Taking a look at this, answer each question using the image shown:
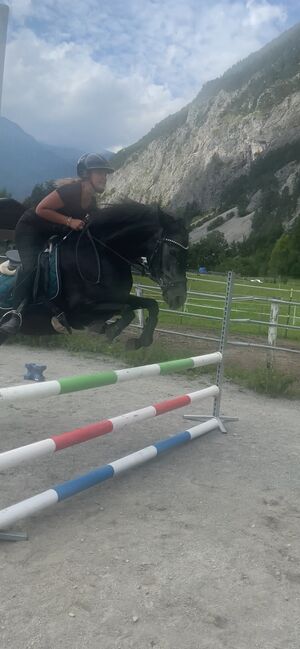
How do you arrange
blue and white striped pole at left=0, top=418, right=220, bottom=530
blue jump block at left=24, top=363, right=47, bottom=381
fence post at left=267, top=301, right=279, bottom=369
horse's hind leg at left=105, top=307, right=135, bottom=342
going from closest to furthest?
1. blue and white striped pole at left=0, top=418, right=220, bottom=530
2. horse's hind leg at left=105, top=307, right=135, bottom=342
3. blue jump block at left=24, top=363, right=47, bottom=381
4. fence post at left=267, top=301, right=279, bottom=369

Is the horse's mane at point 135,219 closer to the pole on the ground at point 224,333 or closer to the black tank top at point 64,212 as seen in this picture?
the black tank top at point 64,212

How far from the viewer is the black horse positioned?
10.5 ft

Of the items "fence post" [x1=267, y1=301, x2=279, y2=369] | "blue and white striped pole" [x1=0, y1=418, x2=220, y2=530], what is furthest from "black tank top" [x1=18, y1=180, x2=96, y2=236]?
"fence post" [x1=267, y1=301, x2=279, y2=369]

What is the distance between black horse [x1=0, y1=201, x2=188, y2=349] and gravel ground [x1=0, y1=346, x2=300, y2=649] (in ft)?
3.39

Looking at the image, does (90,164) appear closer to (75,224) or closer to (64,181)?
(64,181)

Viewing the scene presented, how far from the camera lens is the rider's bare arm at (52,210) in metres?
3.15

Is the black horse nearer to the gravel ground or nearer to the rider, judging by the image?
the rider

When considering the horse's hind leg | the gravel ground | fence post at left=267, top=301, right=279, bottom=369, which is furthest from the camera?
fence post at left=267, top=301, right=279, bottom=369

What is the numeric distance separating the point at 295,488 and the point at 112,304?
1.67m

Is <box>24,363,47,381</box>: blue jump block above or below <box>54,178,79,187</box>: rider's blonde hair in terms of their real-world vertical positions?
below

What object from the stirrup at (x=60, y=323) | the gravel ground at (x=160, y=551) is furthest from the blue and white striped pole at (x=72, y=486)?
the stirrup at (x=60, y=323)

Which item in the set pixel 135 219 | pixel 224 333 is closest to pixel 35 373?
pixel 224 333

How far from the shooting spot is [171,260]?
319 cm

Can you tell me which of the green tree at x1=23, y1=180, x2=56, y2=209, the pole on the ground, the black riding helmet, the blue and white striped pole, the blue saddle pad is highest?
the black riding helmet
